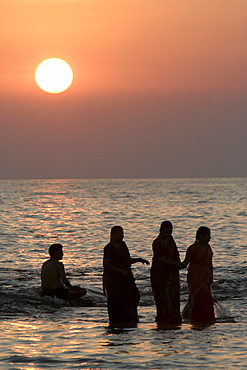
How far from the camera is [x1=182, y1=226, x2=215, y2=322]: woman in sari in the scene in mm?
12445

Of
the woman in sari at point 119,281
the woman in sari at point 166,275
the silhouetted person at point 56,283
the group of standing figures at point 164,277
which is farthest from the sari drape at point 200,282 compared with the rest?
the silhouetted person at point 56,283

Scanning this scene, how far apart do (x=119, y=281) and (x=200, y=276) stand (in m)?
1.38

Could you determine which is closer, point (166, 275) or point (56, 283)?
point (166, 275)

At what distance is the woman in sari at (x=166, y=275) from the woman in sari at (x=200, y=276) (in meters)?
0.25

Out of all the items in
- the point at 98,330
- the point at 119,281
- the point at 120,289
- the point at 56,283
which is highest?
the point at 56,283

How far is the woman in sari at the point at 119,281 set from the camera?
12.4 m

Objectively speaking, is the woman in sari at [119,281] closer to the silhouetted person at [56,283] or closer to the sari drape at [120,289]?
the sari drape at [120,289]

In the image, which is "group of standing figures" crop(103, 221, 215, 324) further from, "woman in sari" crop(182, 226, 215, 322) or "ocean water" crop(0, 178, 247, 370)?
"ocean water" crop(0, 178, 247, 370)

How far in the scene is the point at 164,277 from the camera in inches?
494

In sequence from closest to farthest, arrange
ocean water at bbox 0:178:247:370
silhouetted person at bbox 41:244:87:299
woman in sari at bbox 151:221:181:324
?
ocean water at bbox 0:178:247:370
woman in sari at bbox 151:221:181:324
silhouetted person at bbox 41:244:87:299

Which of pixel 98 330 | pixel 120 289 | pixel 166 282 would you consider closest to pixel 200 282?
pixel 166 282

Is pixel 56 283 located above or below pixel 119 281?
above

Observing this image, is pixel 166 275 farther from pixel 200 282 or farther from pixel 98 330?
pixel 98 330

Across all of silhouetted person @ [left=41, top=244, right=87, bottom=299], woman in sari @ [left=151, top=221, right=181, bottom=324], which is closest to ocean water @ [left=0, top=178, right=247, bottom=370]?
silhouetted person @ [left=41, top=244, right=87, bottom=299]
